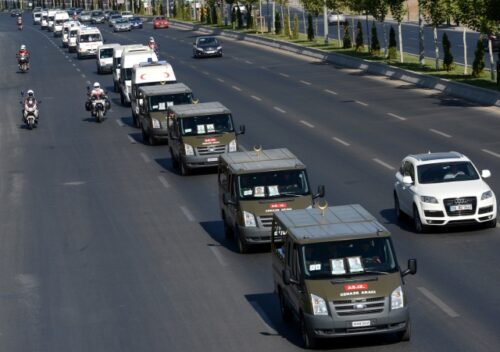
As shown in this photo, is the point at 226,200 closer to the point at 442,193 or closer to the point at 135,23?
the point at 442,193

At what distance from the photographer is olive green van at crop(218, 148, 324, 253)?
26641 mm

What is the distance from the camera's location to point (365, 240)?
768 inches

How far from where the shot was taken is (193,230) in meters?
30.2

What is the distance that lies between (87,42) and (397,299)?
7782 centimetres

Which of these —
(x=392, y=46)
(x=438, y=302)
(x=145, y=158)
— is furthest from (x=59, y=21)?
(x=438, y=302)

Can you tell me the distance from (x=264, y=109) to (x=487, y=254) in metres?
31.1

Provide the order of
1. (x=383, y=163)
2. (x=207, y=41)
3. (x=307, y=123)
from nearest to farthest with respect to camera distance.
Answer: (x=383, y=163) < (x=307, y=123) < (x=207, y=41)

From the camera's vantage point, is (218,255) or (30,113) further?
(30,113)

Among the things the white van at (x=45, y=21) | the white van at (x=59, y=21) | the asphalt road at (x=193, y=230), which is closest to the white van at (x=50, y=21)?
the white van at (x=45, y=21)

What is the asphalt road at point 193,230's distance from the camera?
2094 cm

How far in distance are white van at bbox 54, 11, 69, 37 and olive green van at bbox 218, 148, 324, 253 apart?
357 ft

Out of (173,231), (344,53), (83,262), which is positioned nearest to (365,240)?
(83,262)

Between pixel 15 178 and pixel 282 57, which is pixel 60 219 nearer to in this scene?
pixel 15 178

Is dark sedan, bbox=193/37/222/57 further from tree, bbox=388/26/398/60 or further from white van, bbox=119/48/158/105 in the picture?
white van, bbox=119/48/158/105
